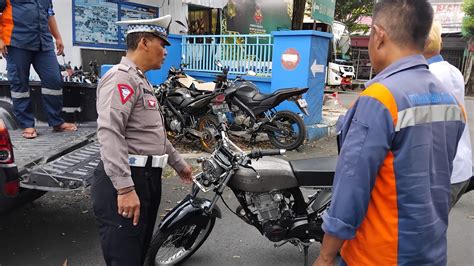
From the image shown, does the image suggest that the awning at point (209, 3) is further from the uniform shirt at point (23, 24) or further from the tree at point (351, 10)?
the tree at point (351, 10)

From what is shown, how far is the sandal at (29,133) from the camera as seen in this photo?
376 centimetres

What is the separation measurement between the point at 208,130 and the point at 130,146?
403 cm

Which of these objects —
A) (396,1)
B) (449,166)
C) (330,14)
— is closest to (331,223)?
(449,166)

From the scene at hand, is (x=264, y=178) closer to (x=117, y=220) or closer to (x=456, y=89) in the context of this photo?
(x=117, y=220)

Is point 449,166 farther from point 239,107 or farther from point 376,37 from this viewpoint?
point 239,107

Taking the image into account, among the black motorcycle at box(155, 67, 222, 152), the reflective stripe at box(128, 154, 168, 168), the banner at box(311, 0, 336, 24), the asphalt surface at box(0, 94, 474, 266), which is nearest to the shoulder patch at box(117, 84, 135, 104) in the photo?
the reflective stripe at box(128, 154, 168, 168)

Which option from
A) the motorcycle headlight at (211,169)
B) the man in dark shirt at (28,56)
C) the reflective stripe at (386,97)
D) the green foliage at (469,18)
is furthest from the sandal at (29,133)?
the green foliage at (469,18)

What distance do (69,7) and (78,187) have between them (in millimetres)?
6392

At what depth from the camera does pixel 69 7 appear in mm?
7922

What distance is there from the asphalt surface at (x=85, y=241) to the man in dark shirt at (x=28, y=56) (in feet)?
2.58

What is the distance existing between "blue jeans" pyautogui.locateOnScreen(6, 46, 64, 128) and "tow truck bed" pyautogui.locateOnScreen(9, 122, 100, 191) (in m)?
0.19

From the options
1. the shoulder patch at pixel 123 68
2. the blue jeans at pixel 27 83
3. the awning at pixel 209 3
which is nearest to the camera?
the shoulder patch at pixel 123 68

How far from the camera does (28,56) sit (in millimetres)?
3947

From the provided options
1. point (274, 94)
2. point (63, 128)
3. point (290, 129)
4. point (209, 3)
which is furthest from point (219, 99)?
point (209, 3)
